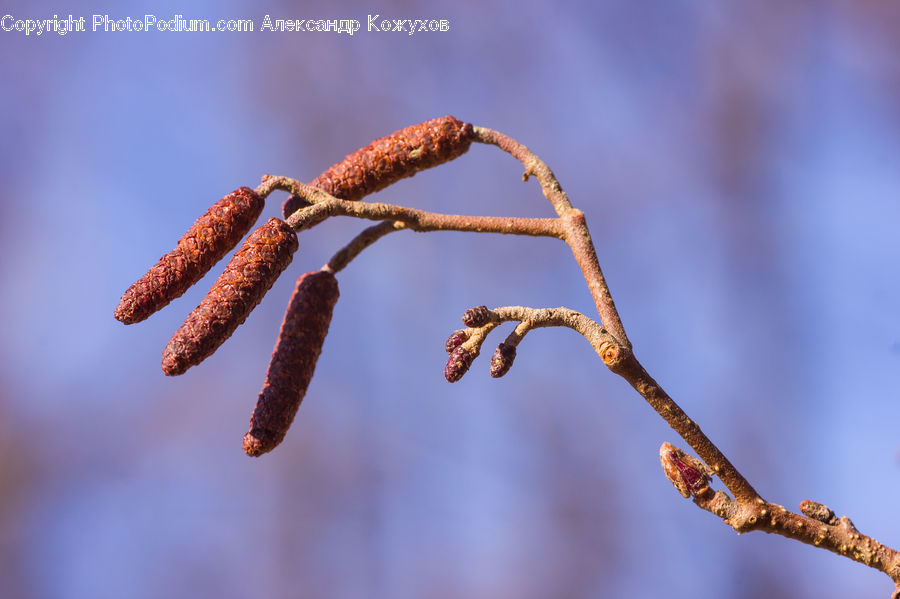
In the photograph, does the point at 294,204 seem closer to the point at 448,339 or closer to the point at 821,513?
the point at 448,339

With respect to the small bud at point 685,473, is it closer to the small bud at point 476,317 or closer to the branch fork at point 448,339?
the branch fork at point 448,339

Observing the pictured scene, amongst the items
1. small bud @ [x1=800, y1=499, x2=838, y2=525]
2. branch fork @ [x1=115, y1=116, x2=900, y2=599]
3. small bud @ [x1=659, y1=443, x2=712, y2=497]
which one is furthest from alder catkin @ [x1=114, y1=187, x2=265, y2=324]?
small bud @ [x1=800, y1=499, x2=838, y2=525]

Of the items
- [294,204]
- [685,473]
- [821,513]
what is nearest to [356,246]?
[294,204]

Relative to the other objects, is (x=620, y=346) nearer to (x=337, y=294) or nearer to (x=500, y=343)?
(x=500, y=343)

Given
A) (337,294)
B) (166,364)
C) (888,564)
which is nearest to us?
(166,364)

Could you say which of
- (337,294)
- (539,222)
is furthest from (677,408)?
(337,294)

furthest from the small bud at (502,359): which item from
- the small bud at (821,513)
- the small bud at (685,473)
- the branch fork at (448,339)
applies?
the small bud at (821,513)
